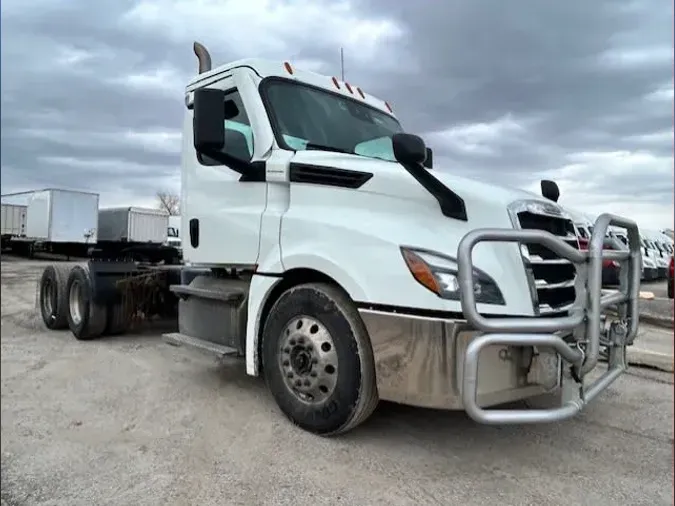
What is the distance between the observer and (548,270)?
334cm

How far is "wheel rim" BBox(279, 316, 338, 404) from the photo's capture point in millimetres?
3553

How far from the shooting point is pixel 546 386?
3.02 metres

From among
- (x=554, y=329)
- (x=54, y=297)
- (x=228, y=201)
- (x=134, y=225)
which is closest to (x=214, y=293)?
(x=228, y=201)

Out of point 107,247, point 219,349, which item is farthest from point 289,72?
point 107,247

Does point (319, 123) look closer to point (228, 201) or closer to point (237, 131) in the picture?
point (237, 131)

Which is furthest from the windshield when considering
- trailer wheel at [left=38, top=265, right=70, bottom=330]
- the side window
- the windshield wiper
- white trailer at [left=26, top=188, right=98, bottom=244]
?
white trailer at [left=26, top=188, right=98, bottom=244]

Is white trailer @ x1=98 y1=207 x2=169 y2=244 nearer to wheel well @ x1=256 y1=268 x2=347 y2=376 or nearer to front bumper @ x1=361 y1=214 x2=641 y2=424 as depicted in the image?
wheel well @ x1=256 y1=268 x2=347 y2=376

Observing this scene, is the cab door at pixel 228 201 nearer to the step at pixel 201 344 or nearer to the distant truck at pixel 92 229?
the step at pixel 201 344

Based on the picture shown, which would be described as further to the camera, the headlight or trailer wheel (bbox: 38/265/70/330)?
trailer wheel (bbox: 38/265/70/330)

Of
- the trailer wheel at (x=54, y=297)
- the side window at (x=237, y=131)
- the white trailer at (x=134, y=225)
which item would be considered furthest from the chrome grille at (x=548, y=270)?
the white trailer at (x=134, y=225)

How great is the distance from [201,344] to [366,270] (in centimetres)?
194

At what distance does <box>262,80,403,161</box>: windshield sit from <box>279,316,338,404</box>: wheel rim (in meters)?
1.37

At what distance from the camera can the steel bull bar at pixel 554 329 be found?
2.62 meters

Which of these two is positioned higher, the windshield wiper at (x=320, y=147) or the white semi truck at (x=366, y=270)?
the windshield wiper at (x=320, y=147)
